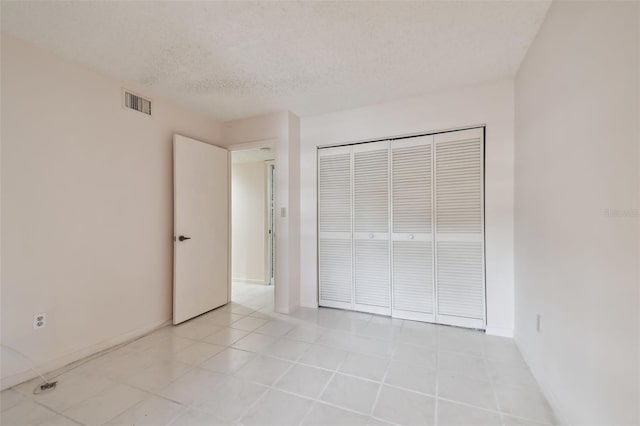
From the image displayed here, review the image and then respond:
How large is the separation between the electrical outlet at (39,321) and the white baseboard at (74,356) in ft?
0.93

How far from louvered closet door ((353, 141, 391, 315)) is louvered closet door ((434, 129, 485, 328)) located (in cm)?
56

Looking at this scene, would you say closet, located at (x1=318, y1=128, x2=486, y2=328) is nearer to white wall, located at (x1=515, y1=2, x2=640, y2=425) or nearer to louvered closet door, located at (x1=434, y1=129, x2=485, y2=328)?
louvered closet door, located at (x1=434, y1=129, x2=485, y2=328)

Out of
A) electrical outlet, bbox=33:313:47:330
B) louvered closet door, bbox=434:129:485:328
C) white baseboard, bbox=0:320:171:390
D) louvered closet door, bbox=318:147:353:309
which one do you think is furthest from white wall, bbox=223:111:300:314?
electrical outlet, bbox=33:313:47:330

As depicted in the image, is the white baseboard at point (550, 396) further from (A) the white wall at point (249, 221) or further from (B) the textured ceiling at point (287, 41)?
(A) the white wall at point (249, 221)

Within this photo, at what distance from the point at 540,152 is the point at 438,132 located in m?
1.14

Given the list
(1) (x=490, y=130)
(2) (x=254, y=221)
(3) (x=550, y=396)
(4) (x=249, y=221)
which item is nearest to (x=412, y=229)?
(1) (x=490, y=130)

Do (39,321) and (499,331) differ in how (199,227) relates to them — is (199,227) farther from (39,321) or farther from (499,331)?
(499,331)

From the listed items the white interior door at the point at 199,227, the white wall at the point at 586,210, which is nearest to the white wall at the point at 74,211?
the white interior door at the point at 199,227

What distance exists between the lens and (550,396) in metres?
1.66

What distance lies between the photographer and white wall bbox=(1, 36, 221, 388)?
1.89 meters

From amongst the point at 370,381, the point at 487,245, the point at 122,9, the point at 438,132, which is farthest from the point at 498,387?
the point at 122,9

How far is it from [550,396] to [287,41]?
297cm

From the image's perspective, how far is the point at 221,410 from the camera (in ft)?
5.35

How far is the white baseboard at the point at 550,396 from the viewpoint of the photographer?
4.85ft
